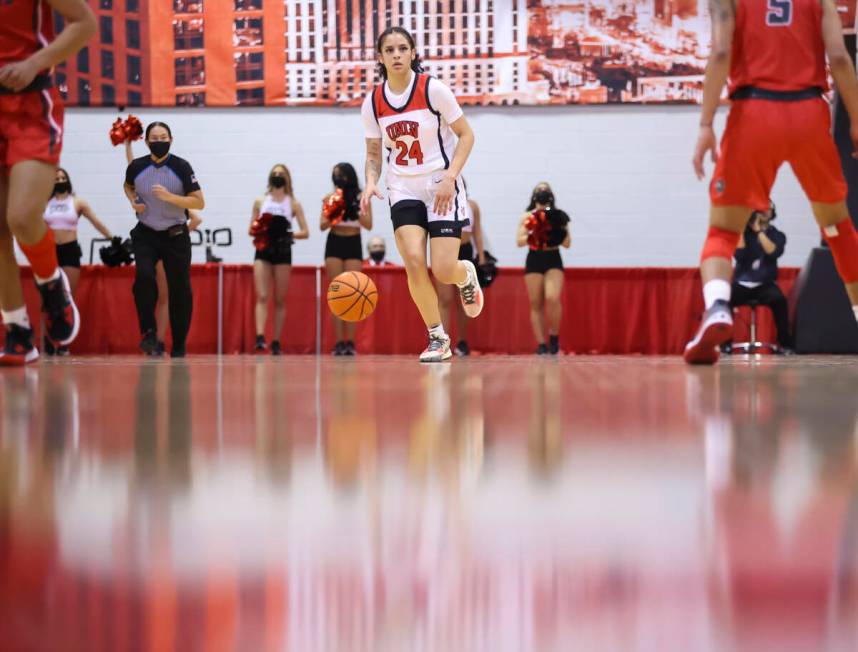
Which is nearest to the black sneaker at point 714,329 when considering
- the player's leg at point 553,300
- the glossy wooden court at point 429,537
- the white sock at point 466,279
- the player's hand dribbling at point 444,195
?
the player's hand dribbling at point 444,195

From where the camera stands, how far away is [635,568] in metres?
0.58

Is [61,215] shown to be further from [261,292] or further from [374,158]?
[374,158]

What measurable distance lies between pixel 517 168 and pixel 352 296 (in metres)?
5.52

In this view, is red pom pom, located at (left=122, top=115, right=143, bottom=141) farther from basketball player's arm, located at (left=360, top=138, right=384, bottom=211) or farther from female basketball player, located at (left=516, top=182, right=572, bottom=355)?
basketball player's arm, located at (left=360, top=138, right=384, bottom=211)

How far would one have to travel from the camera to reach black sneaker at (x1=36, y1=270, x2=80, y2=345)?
3672 mm

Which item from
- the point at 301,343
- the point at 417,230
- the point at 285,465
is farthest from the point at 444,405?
the point at 301,343

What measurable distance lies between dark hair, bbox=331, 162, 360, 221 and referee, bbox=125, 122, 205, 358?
199 centimetres

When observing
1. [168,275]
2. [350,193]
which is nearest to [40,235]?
[168,275]

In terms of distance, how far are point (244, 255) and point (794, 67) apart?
832cm

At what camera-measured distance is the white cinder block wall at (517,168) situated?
10984 mm

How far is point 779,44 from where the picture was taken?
345cm

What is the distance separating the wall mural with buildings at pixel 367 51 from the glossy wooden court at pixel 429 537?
9876 millimetres

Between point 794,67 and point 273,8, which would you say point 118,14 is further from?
point 794,67

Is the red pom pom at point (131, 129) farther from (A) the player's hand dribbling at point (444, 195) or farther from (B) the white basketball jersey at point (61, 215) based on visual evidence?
(A) the player's hand dribbling at point (444, 195)
